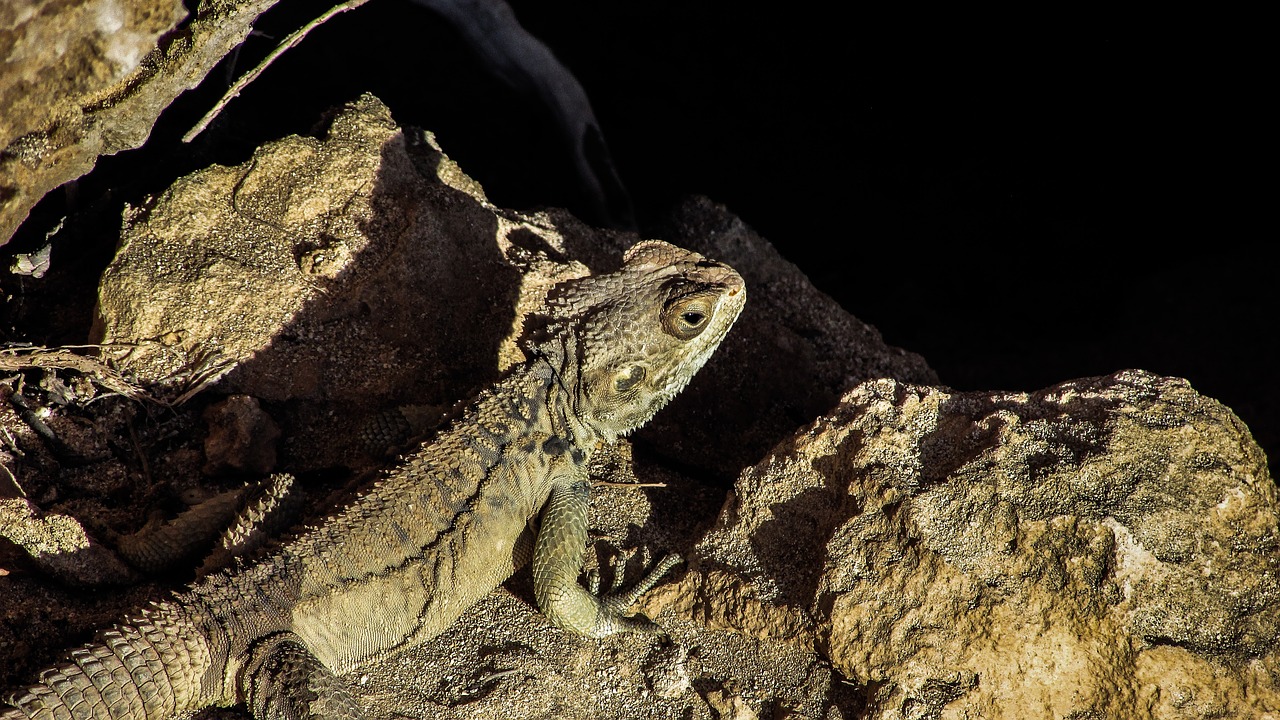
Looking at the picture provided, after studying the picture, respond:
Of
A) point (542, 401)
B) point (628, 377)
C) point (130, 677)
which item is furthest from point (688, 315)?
point (130, 677)

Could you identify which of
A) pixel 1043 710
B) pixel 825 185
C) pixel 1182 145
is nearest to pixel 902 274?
pixel 825 185

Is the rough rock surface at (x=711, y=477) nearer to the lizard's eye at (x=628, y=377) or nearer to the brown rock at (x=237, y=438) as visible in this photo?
the brown rock at (x=237, y=438)

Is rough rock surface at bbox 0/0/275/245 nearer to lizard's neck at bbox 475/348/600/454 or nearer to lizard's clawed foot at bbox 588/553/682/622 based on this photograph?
lizard's neck at bbox 475/348/600/454

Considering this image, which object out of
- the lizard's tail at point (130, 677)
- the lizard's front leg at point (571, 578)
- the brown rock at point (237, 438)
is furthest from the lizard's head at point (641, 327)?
the lizard's tail at point (130, 677)

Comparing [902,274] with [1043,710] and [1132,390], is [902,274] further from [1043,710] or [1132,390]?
[1043,710]

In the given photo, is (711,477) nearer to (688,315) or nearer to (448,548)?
(688,315)
